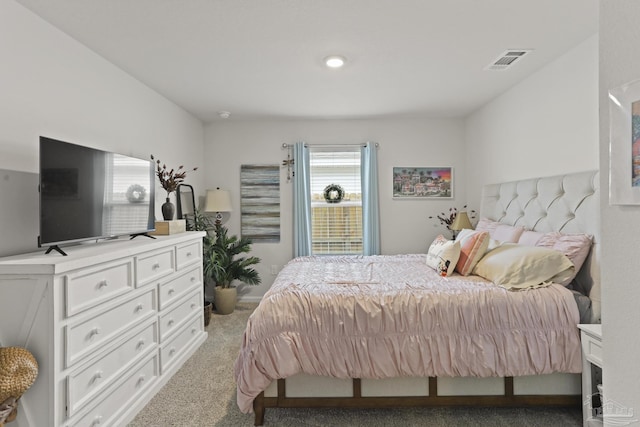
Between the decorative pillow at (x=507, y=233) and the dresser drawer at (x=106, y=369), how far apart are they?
2.93m

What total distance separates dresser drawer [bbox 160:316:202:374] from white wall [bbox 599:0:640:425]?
260cm

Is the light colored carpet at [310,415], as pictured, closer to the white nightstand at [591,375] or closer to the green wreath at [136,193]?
the white nightstand at [591,375]

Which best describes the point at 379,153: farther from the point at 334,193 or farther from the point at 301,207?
the point at 301,207

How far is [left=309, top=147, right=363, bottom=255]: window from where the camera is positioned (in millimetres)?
4438

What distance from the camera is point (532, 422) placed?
1.93m

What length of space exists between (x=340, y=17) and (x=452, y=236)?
307 cm

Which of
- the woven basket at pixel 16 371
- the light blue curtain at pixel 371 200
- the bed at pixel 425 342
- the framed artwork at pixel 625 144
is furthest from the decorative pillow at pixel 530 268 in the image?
the woven basket at pixel 16 371

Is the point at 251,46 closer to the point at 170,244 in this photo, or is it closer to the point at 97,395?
the point at 170,244

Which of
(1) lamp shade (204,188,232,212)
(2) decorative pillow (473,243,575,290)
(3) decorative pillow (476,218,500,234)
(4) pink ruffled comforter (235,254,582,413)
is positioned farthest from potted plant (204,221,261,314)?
(2) decorative pillow (473,243,575,290)

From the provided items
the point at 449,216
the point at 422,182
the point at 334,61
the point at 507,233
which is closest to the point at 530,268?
the point at 507,233

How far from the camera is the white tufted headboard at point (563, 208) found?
6.91ft

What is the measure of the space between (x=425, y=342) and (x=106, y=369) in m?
1.85

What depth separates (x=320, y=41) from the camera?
7.51ft

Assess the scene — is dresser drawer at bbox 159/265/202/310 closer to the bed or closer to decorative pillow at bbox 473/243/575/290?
the bed
